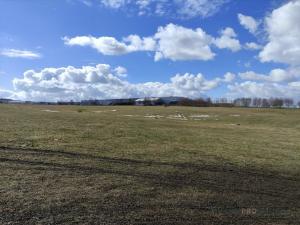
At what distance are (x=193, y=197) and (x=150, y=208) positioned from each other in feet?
4.41

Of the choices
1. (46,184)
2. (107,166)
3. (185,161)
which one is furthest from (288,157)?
(46,184)

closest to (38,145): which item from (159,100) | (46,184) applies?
(46,184)

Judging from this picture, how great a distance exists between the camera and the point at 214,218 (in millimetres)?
7742

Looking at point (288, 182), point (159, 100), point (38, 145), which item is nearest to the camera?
point (288, 182)

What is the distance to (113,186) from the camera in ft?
31.0

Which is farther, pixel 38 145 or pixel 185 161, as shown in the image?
pixel 38 145

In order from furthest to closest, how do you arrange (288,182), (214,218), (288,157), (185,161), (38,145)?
(288,157) < (38,145) < (185,161) < (288,182) < (214,218)

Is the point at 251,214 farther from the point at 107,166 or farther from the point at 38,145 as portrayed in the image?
the point at 38,145

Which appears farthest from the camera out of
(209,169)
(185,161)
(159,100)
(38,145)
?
(159,100)

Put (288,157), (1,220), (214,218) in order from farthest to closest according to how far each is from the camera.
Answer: (288,157), (214,218), (1,220)

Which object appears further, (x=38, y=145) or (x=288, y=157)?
(x=288, y=157)

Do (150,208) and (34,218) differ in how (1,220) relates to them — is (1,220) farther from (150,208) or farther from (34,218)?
(150,208)

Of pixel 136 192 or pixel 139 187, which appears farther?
pixel 139 187

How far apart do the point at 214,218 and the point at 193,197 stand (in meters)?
1.30
